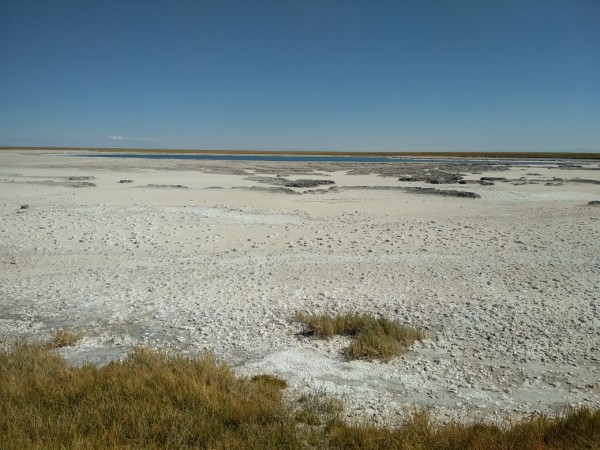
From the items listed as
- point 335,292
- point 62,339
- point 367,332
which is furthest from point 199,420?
point 335,292

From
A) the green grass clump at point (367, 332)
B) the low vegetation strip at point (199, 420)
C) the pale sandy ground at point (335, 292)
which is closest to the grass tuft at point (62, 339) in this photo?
the pale sandy ground at point (335, 292)

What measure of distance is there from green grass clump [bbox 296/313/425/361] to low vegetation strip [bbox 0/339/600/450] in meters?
1.64

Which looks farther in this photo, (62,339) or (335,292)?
(335,292)

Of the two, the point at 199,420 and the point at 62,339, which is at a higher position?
the point at 199,420

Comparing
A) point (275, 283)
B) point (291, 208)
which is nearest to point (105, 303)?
point (275, 283)

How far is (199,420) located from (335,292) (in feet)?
17.9

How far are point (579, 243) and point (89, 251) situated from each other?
52.5ft

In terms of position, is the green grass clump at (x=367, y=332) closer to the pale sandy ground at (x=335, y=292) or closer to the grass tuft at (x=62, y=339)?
the pale sandy ground at (x=335, y=292)

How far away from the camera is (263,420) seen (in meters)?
4.48

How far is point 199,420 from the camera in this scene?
174 inches

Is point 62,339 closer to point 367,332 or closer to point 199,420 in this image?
point 199,420

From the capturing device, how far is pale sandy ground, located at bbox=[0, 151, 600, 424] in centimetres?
585

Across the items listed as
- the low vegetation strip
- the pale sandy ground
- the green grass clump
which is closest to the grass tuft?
the pale sandy ground

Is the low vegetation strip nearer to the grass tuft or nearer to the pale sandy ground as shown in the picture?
the pale sandy ground
